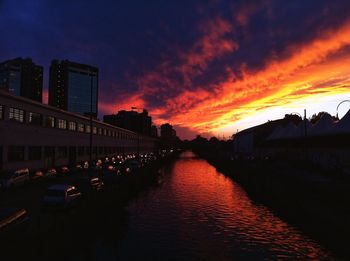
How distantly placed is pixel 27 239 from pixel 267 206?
2928cm

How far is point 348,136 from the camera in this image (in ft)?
188

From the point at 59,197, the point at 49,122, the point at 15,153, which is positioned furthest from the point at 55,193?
the point at 49,122

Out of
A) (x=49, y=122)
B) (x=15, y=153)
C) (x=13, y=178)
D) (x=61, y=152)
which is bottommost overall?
(x=13, y=178)

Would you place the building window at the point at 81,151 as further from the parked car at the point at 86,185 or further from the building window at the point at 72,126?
the parked car at the point at 86,185

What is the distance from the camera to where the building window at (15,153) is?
46.4 metres

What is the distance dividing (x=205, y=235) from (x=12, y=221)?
1437 cm

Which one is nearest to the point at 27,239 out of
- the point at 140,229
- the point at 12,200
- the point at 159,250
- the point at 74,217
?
the point at 74,217

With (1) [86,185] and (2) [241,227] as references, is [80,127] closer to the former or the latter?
(1) [86,185]

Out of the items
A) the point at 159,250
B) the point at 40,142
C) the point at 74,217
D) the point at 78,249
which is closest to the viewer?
the point at 78,249

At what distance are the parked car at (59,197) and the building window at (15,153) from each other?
2492cm

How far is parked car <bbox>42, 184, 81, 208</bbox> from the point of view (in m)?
24.3

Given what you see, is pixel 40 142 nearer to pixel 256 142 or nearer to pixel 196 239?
pixel 196 239

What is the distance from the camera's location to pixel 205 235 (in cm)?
2556

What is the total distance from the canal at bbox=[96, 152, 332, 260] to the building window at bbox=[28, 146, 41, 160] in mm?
22226
